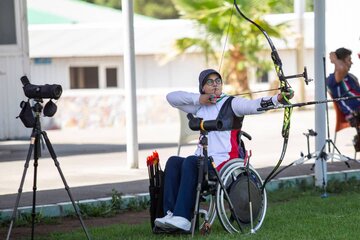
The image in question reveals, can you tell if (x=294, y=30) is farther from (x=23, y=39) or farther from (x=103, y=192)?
(x=103, y=192)

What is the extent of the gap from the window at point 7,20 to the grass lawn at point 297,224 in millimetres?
7760

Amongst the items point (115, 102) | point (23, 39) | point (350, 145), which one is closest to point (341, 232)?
point (350, 145)

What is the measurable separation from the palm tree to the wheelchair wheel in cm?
1725

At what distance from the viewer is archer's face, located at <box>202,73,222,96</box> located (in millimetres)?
9051

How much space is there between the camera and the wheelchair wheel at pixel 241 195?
8758 mm

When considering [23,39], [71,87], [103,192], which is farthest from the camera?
[71,87]

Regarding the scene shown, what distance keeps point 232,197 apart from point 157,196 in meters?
0.68

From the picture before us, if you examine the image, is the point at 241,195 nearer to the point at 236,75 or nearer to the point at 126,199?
the point at 126,199

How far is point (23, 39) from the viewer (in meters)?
17.7

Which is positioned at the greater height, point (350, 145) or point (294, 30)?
point (294, 30)

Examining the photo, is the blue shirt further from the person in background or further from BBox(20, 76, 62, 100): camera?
BBox(20, 76, 62, 100): camera

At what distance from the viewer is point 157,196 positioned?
9.03 metres

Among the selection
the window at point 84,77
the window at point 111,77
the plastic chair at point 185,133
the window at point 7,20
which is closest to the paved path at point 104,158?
the plastic chair at point 185,133

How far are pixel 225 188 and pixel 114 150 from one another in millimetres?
8396
